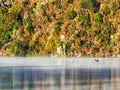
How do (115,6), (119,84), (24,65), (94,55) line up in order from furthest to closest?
(115,6) < (94,55) < (24,65) < (119,84)

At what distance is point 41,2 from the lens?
172 ft

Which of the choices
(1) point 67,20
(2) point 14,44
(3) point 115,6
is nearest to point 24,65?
(2) point 14,44

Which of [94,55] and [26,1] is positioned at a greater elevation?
[26,1]

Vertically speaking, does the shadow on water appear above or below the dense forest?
below

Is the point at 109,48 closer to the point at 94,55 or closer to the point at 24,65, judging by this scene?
the point at 94,55

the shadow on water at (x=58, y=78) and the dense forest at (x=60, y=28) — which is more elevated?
the dense forest at (x=60, y=28)

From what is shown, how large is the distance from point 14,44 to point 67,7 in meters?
5.96

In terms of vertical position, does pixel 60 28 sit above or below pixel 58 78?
above

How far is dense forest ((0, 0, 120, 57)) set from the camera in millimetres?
48469

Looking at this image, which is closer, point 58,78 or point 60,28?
point 58,78

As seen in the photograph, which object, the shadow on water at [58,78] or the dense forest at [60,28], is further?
the dense forest at [60,28]

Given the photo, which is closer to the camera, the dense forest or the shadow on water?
the shadow on water

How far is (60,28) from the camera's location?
50.6 m

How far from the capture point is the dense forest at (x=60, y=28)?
1908 inches
